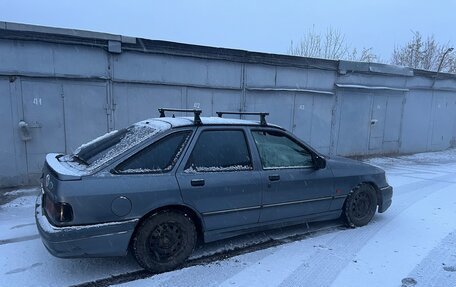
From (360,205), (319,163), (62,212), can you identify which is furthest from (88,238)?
(360,205)

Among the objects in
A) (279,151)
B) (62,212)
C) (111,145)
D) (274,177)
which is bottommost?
(62,212)

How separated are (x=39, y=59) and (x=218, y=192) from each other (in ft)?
17.2

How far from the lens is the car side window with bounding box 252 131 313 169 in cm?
429

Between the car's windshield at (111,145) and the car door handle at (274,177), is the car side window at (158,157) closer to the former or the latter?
the car's windshield at (111,145)

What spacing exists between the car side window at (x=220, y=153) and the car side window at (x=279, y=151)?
0.75 feet

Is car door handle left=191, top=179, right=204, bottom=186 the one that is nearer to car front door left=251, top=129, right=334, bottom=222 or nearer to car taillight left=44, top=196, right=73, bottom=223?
car front door left=251, top=129, right=334, bottom=222

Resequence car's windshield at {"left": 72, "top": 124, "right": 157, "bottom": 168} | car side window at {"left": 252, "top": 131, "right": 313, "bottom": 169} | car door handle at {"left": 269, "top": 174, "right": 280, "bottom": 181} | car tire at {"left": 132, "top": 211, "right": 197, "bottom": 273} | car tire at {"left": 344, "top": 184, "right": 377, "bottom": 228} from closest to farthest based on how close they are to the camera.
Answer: car tire at {"left": 132, "top": 211, "right": 197, "bottom": 273} → car's windshield at {"left": 72, "top": 124, "right": 157, "bottom": 168} → car door handle at {"left": 269, "top": 174, "right": 280, "bottom": 181} → car side window at {"left": 252, "top": 131, "right": 313, "bottom": 169} → car tire at {"left": 344, "top": 184, "right": 377, "bottom": 228}

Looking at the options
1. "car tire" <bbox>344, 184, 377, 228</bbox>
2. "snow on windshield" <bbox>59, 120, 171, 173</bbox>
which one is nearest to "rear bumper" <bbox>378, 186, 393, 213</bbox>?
"car tire" <bbox>344, 184, 377, 228</bbox>

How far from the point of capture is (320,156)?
464 centimetres

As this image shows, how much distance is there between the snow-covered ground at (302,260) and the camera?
11.3 ft

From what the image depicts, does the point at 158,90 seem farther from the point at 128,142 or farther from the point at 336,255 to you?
the point at 336,255

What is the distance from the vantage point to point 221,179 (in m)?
3.86

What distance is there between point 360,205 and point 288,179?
1.51 meters

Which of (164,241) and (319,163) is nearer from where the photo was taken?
(164,241)
